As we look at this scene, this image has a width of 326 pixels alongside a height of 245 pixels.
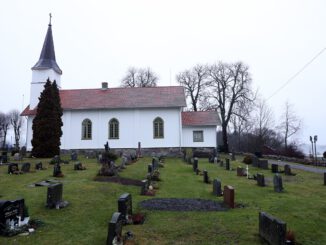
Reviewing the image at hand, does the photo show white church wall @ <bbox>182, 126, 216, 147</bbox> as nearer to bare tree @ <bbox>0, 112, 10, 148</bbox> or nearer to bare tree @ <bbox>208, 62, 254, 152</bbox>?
bare tree @ <bbox>208, 62, 254, 152</bbox>

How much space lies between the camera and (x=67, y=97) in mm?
35031

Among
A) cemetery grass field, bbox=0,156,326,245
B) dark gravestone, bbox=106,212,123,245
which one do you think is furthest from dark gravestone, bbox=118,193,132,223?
dark gravestone, bbox=106,212,123,245

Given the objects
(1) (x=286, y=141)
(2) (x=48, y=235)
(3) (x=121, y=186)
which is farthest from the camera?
(1) (x=286, y=141)

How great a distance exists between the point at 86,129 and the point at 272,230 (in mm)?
28228

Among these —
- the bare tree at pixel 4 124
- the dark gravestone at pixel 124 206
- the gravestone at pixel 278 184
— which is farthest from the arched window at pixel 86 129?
the bare tree at pixel 4 124

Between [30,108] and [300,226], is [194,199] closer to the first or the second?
[300,226]

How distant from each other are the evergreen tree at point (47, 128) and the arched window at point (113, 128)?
5.68 m

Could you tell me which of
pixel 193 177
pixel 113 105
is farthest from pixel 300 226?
pixel 113 105

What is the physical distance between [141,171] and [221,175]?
185 inches

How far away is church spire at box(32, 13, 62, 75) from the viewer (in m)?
34.9

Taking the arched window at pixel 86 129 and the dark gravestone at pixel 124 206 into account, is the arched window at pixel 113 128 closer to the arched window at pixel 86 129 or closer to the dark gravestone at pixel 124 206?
the arched window at pixel 86 129

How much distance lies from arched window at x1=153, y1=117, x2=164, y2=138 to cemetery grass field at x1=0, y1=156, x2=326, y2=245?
55.0 ft

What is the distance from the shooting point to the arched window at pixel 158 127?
32438 mm

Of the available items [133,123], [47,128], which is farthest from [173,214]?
[133,123]
